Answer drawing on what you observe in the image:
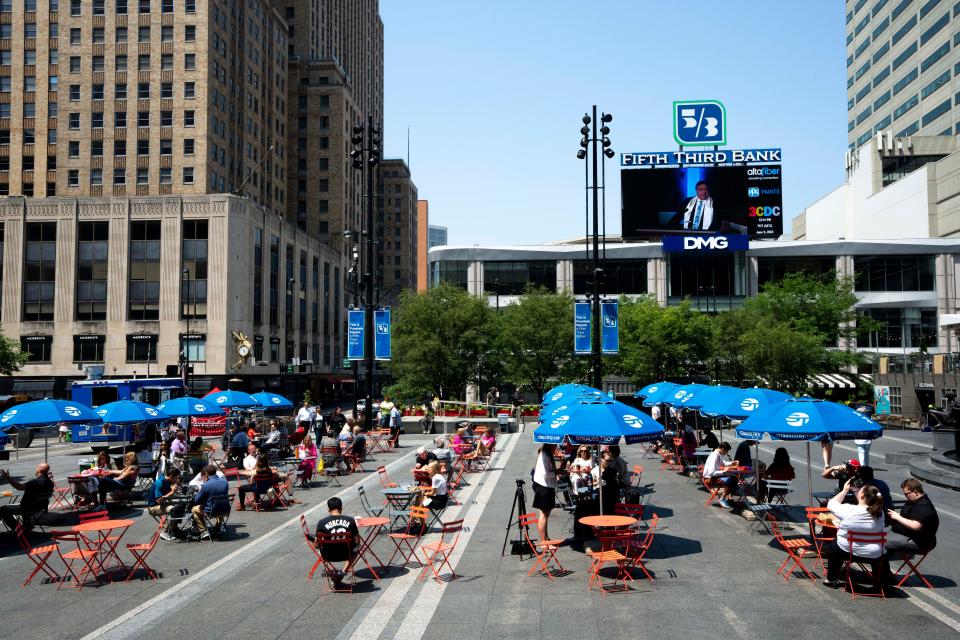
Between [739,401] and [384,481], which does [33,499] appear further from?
[739,401]

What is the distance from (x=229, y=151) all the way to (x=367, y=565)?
73.5 metres

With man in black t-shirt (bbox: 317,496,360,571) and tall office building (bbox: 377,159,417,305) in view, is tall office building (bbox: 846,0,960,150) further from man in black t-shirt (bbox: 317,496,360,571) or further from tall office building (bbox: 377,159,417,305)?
man in black t-shirt (bbox: 317,496,360,571)

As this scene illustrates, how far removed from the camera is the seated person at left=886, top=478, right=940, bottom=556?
10242 mm

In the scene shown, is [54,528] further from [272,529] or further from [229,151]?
[229,151]

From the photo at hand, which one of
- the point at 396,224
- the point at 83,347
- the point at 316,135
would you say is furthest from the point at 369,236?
the point at 396,224

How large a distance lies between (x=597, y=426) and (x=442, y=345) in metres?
33.3

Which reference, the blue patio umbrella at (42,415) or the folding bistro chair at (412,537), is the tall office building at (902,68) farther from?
the blue patio umbrella at (42,415)

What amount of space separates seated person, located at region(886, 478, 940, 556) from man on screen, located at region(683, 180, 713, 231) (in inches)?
2371

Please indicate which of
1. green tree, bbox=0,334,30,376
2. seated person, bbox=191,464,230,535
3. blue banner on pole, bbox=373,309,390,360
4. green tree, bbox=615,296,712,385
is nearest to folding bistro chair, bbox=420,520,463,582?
seated person, bbox=191,464,230,535

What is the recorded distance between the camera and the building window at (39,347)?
60.5 meters

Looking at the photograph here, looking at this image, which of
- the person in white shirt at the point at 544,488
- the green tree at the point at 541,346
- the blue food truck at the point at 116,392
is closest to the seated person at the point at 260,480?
the person in white shirt at the point at 544,488

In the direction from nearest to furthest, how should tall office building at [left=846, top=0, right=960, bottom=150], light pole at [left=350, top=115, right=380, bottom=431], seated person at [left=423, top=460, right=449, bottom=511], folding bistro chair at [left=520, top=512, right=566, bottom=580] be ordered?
folding bistro chair at [left=520, top=512, right=566, bottom=580], seated person at [left=423, top=460, right=449, bottom=511], light pole at [left=350, top=115, right=380, bottom=431], tall office building at [left=846, top=0, right=960, bottom=150]

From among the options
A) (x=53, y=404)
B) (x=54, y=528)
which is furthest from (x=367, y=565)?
(x=53, y=404)

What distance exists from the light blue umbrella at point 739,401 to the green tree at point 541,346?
26971mm
